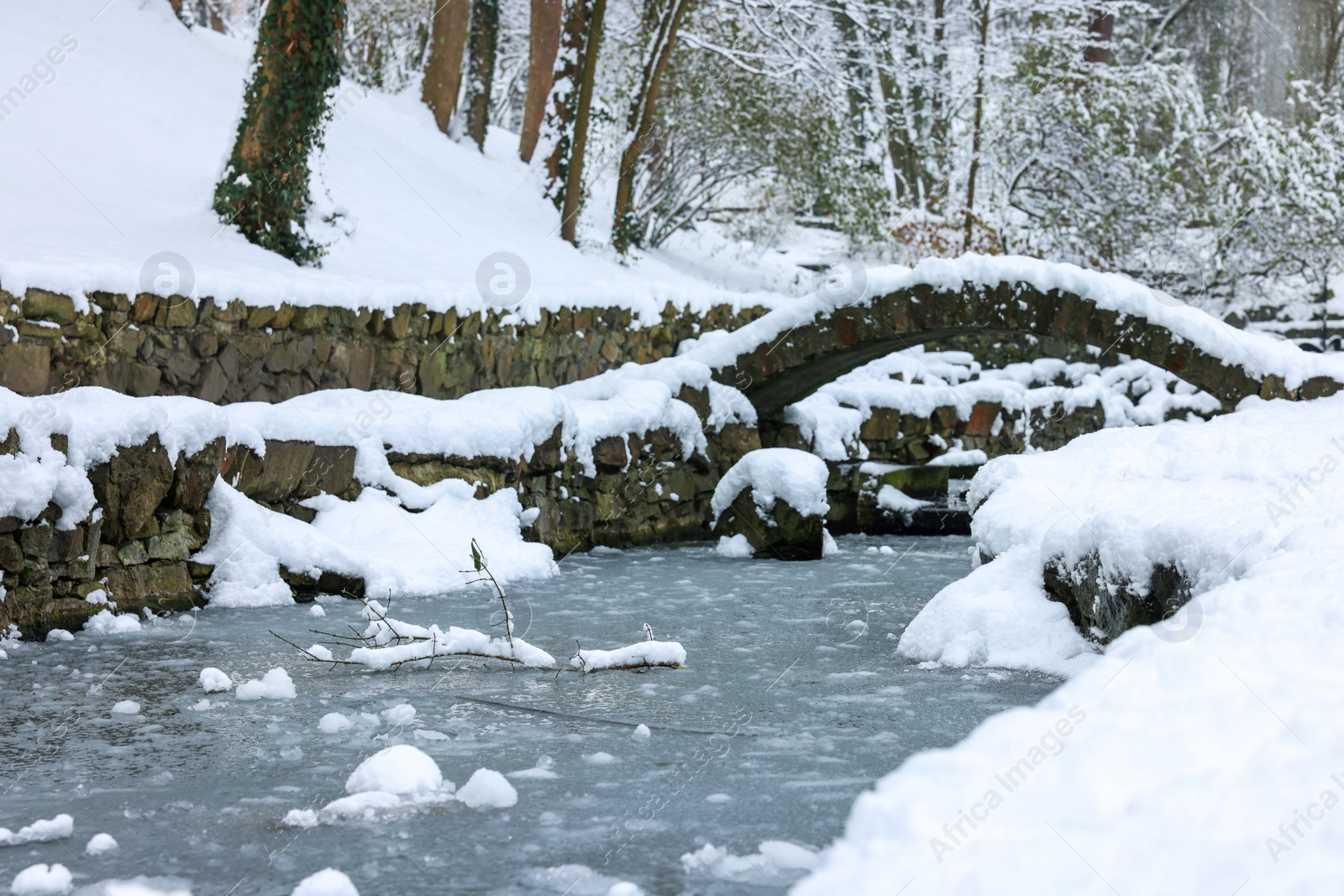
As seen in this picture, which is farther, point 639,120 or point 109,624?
point 639,120

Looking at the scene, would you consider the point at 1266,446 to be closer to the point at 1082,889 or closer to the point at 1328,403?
the point at 1328,403

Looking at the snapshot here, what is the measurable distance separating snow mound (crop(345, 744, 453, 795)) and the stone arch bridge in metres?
7.37

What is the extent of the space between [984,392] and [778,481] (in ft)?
14.4

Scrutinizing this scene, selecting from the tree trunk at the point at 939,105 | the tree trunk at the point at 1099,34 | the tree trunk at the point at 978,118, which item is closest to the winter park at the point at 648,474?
the tree trunk at the point at 978,118

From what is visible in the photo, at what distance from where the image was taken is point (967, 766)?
2543mm

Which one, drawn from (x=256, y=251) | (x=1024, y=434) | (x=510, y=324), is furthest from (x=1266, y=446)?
(x=1024, y=434)

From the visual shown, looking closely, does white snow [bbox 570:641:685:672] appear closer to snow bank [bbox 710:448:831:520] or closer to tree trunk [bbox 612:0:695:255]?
snow bank [bbox 710:448:831:520]

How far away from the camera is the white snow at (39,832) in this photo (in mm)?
3236

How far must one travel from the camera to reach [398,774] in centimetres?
365

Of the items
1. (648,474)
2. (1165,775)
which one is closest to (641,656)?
(1165,775)

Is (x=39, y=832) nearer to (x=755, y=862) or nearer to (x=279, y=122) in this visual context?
(x=755, y=862)

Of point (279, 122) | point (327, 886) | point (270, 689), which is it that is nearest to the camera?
point (327, 886)

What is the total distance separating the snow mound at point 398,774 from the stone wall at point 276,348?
12.5ft

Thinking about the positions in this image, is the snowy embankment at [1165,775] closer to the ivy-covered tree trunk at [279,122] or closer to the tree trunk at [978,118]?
the ivy-covered tree trunk at [279,122]
